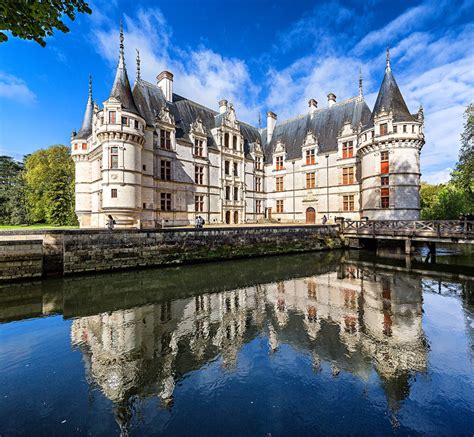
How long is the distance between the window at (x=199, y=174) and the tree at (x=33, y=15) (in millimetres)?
19624

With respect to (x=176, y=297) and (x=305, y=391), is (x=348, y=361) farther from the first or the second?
(x=176, y=297)

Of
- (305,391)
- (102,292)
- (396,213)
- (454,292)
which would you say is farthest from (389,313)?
(396,213)

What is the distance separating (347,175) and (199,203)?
14.7 meters

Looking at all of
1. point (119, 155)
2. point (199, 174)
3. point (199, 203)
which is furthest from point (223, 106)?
point (119, 155)

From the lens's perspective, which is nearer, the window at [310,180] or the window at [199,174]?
the window at [199,174]

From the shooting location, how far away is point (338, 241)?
68.9 ft

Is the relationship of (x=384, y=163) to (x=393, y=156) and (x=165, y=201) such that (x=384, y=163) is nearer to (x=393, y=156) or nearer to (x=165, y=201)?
(x=393, y=156)

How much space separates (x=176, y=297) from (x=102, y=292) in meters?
2.80

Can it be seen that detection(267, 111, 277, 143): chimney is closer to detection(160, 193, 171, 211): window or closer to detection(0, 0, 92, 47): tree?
detection(160, 193, 171, 211): window

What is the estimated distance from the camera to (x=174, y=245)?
45.8ft

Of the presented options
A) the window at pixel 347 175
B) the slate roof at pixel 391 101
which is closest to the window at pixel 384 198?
the window at pixel 347 175

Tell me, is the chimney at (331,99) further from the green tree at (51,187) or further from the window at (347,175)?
the green tree at (51,187)

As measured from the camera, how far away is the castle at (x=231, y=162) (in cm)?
1802

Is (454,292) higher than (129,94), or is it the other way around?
(129,94)
